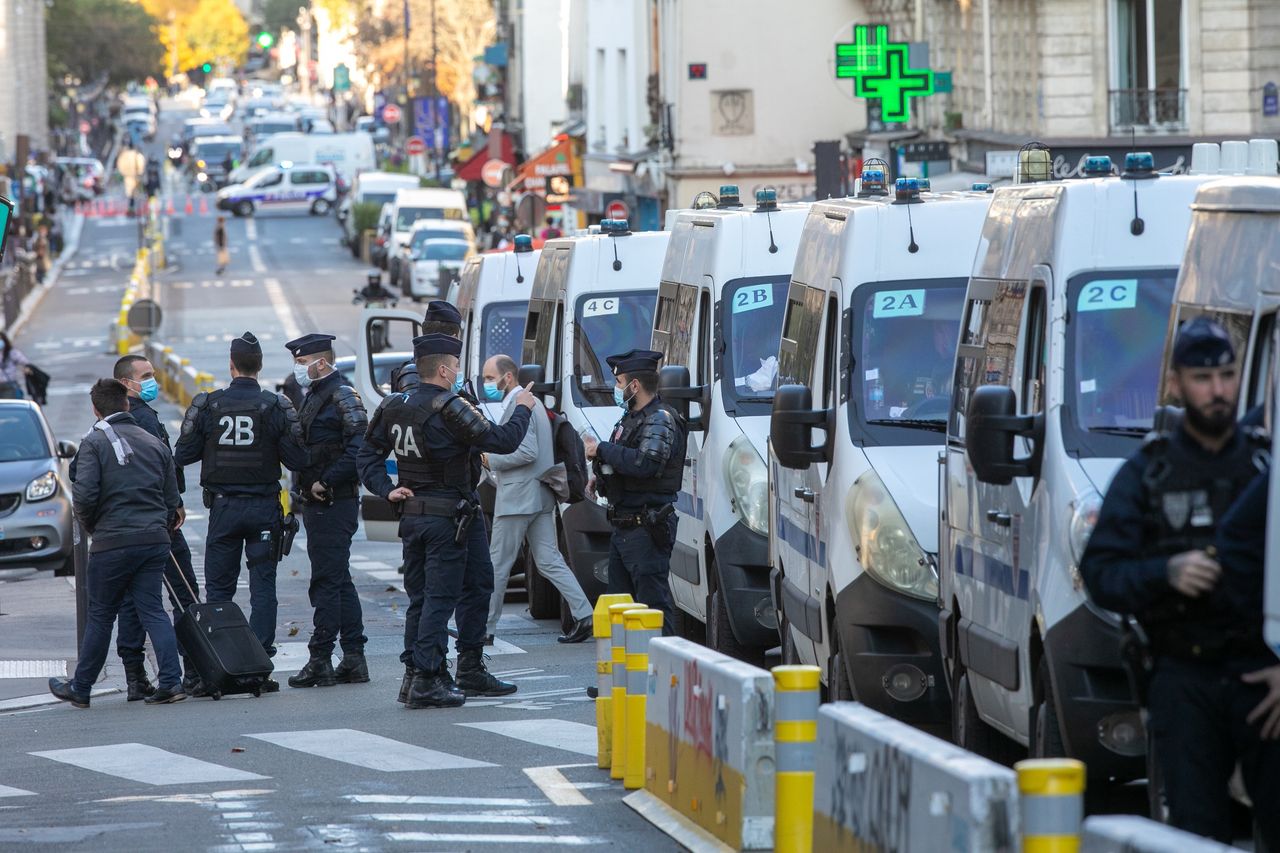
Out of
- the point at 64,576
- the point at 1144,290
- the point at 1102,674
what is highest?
the point at 1144,290

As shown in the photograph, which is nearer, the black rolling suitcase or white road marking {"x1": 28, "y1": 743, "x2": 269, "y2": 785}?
white road marking {"x1": 28, "y1": 743, "x2": 269, "y2": 785}

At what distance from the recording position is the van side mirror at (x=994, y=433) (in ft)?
26.3

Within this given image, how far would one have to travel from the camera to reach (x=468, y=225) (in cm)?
6112

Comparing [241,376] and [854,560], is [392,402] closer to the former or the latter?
[241,376]

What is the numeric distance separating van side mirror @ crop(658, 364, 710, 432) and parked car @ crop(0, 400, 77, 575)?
26.6 ft

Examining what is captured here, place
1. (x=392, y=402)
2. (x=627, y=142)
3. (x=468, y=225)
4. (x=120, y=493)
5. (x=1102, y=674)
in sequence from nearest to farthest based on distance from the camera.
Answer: (x=1102, y=674), (x=392, y=402), (x=120, y=493), (x=627, y=142), (x=468, y=225)

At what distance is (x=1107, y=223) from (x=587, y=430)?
24.0 feet

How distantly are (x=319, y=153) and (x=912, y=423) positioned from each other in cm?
8681

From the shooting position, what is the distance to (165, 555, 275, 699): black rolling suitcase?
13023mm

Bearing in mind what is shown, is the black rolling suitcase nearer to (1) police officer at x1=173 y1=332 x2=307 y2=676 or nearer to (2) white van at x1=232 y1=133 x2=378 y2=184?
(1) police officer at x1=173 y1=332 x2=307 y2=676

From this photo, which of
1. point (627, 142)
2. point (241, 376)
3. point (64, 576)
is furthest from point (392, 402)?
point (627, 142)

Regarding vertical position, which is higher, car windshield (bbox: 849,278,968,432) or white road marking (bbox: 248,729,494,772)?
car windshield (bbox: 849,278,968,432)

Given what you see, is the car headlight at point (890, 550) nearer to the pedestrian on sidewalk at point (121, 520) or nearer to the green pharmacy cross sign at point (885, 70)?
the pedestrian on sidewalk at point (121, 520)

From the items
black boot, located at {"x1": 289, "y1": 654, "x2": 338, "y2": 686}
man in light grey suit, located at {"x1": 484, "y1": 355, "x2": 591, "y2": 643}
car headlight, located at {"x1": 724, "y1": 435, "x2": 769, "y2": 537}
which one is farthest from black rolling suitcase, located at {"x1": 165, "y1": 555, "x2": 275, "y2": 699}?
car headlight, located at {"x1": 724, "y1": 435, "x2": 769, "y2": 537}
